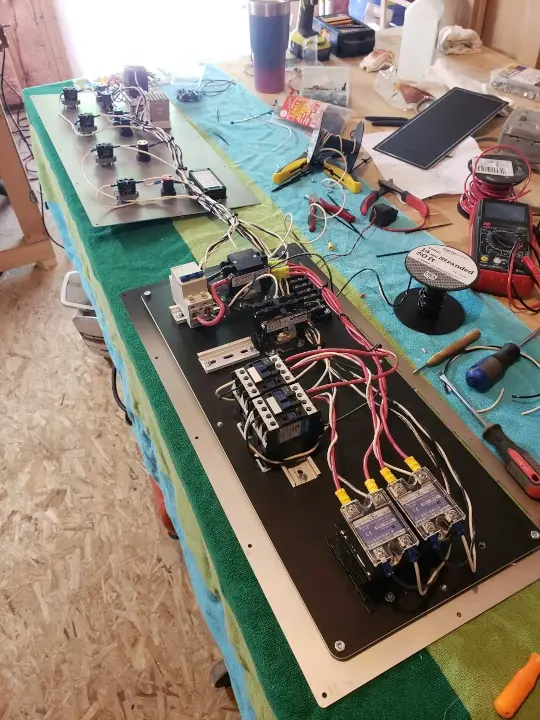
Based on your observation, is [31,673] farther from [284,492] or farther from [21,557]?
[284,492]

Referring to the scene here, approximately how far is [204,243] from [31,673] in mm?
940

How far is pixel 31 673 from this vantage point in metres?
1.08

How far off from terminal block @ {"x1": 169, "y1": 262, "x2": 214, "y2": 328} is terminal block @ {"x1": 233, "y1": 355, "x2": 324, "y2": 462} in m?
0.17

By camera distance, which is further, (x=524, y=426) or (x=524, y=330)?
(x=524, y=330)

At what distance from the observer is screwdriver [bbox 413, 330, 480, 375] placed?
0.78 metres

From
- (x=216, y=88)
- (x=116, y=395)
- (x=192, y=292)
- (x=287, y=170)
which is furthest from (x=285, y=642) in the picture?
(x=216, y=88)

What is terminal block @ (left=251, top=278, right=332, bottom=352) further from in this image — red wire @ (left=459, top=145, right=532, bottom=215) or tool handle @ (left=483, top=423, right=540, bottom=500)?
red wire @ (left=459, top=145, right=532, bottom=215)

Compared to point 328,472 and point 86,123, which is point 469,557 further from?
point 86,123

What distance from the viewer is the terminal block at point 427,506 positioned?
529 mm

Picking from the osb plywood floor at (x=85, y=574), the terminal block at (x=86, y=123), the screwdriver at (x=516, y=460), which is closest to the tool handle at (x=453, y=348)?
the screwdriver at (x=516, y=460)

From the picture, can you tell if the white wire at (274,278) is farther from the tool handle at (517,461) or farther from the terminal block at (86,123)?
the terminal block at (86,123)

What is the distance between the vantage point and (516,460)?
0.64 meters

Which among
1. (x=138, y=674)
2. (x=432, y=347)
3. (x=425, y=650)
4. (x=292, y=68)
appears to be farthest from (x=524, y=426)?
(x=292, y=68)

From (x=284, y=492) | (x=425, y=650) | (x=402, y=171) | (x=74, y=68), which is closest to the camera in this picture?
(x=425, y=650)
